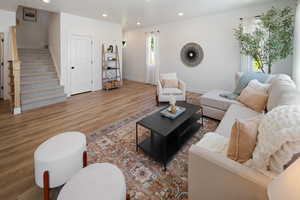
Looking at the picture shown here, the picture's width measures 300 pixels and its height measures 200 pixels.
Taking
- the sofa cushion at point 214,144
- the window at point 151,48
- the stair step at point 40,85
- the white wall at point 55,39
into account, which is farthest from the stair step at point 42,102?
the sofa cushion at point 214,144

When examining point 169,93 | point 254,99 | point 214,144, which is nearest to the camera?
point 214,144

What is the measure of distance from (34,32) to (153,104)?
19.0ft

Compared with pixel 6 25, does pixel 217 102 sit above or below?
below

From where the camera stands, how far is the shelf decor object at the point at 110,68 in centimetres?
650

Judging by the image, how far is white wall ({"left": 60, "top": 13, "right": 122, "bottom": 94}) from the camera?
518 cm

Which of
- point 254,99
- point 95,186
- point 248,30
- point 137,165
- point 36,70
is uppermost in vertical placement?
point 248,30

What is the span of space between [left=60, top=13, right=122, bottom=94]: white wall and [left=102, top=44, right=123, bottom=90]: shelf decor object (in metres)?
0.19

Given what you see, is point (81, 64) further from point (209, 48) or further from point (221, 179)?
point (221, 179)

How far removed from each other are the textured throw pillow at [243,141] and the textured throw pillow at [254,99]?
1773 millimetres

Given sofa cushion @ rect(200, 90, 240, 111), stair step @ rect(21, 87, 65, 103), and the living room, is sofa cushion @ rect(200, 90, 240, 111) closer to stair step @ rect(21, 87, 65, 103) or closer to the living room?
the living room

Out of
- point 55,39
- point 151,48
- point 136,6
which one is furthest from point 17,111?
point 151,48

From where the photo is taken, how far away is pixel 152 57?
7281 millimetres

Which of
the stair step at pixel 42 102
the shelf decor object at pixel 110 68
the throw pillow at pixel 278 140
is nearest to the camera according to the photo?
the throw pillow at pixel 278 140

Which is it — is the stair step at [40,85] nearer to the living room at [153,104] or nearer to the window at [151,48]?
the living room at [153,104]
